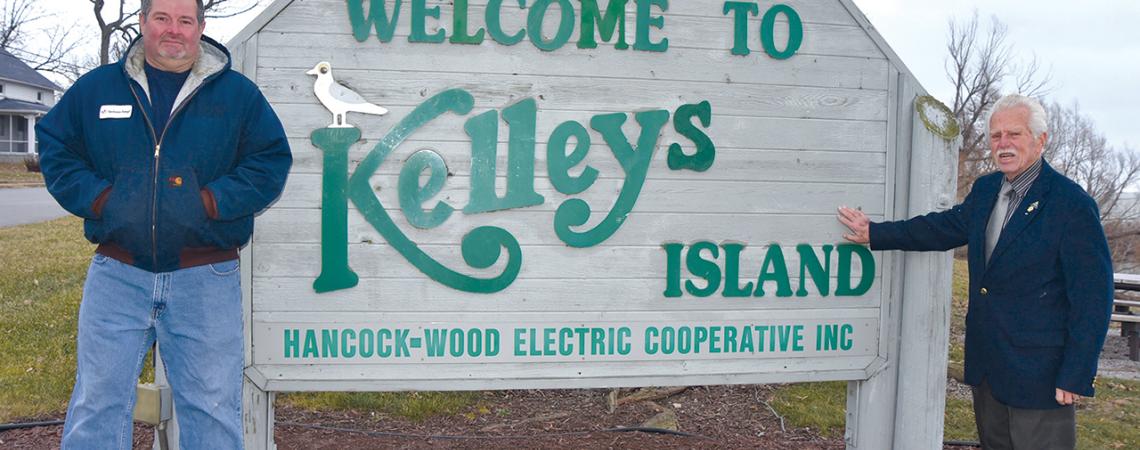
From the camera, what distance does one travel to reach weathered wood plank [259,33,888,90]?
10.8 feet

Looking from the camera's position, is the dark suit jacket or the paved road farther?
the paved road

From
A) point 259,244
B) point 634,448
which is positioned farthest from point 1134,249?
point 259,244

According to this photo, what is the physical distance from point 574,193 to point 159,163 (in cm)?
151

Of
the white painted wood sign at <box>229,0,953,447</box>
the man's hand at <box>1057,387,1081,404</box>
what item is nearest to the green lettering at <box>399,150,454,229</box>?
the white painted wood sign at <box>229,0,953,447</box>

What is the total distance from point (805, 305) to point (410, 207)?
5.51 feet

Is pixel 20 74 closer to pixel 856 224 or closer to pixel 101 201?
pixel 101 201

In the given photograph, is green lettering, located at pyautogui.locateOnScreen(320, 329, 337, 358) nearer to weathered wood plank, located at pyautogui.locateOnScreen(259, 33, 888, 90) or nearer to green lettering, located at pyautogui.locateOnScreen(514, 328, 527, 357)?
green lettering, located at pyautogui.locateOnScreen(514, 328, 527, 357)

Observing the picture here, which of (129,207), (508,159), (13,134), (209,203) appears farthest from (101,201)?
(13,134)

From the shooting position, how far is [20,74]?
43375 millimetres

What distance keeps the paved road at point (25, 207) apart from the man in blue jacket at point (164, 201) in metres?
13.5

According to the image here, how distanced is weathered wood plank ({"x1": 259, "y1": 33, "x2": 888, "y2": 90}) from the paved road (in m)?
13.3

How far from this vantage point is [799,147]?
363cm

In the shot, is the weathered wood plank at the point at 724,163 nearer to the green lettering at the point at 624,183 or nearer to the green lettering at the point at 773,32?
the green lettering at the point at 624,183

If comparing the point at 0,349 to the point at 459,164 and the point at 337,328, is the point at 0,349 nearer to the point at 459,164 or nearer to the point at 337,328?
the point at 337,328
